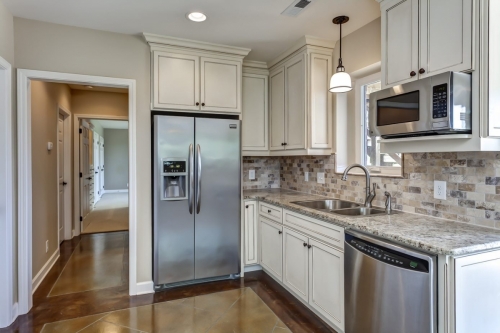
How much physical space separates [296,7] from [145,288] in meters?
2.86

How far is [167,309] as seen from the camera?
8.37 ft

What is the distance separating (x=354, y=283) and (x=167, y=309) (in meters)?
1.63

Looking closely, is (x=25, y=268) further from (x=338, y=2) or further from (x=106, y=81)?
(x=338, y=2)

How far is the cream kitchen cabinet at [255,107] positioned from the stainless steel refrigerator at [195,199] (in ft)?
1.50

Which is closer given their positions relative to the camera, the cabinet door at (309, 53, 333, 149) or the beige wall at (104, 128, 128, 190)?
the cabinet door at (309, 53, 333, 149)

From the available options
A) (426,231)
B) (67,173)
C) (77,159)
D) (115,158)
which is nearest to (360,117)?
(426,231)

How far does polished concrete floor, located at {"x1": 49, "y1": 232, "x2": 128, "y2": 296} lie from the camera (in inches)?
118

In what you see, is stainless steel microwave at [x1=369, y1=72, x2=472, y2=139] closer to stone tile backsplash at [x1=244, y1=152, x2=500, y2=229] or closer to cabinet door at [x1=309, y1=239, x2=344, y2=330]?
stone tile backsplash at [x1=244, y1=152, x2=500, y2=229]

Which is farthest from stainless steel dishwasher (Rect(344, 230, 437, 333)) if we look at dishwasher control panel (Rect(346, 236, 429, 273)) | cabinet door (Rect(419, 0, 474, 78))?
cabinet door (Rect(419, 0, 474, 78))

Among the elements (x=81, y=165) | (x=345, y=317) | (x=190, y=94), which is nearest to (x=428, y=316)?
(x=345, y=317)

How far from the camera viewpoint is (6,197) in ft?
7.55

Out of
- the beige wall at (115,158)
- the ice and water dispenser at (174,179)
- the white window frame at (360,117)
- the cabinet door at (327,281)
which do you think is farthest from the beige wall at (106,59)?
the beige wall at (115,158)

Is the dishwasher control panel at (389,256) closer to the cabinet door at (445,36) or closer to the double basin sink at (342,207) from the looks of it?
the double basin sink at (342,207)

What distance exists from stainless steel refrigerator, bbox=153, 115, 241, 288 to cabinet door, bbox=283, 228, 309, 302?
66 cm
